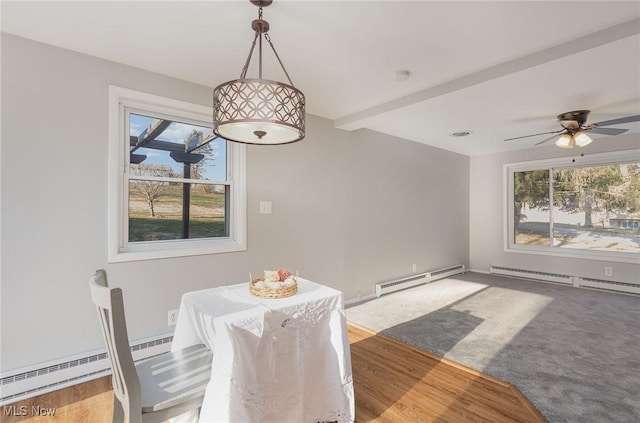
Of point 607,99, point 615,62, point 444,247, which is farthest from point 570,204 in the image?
point 615,62

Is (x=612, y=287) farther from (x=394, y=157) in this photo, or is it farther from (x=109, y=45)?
(x=109, y=45)

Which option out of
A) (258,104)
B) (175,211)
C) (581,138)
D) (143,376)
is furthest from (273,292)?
(581,138)

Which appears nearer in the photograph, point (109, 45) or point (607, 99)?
point (109, 45)

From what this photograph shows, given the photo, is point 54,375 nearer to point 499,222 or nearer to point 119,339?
point 119,339

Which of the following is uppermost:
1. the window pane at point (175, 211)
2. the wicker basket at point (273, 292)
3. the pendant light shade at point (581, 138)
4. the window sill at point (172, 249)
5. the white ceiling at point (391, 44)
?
the white ceiling at point (391, 44)

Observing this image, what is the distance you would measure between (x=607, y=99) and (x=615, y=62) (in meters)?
1.01

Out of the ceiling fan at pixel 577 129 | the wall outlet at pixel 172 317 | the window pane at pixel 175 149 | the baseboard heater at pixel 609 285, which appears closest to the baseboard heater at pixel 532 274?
the baseboard heater at pixel 609 285

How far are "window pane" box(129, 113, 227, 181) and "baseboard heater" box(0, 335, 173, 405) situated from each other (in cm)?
142

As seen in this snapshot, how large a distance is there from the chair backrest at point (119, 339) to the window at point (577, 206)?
235 inches

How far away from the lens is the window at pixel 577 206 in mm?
4484

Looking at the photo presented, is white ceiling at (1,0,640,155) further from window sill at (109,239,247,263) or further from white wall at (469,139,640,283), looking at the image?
white wall at (469,139,640,283)

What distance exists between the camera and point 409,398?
2.02m

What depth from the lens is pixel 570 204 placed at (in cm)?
501

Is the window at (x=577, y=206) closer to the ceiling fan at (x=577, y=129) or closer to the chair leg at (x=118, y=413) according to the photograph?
the ceiling fan at (x=577, y=129)
